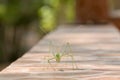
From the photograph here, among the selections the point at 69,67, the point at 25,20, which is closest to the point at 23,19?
the point at 25,20

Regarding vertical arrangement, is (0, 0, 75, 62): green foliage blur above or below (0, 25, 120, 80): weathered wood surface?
above

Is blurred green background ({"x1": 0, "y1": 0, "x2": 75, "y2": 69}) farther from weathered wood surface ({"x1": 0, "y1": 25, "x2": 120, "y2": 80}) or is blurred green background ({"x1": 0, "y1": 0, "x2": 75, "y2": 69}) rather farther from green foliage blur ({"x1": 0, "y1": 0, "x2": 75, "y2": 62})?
weathered wood surface ({"x1": 0, "y1": 25, "x2": 120, "y2": 80})

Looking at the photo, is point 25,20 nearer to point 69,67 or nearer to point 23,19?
point 23,19

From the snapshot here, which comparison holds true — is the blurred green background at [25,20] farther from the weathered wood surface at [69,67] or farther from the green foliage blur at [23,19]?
the weathered wood surface at [69,67]

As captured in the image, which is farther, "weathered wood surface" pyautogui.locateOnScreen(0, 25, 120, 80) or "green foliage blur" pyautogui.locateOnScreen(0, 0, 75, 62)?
"green foliage blur" pyautogui.locateOnScreen(0, 0, 75, 62)

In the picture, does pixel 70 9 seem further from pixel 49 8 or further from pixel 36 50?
pixel 36 50

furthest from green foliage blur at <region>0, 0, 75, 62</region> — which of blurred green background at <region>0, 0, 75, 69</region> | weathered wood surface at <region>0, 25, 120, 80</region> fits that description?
weathered wood surface at <region>0, 25, 120, 80</region>
